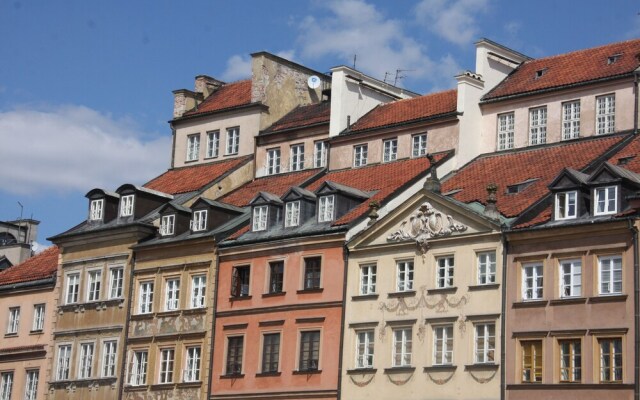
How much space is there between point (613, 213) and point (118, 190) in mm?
27182

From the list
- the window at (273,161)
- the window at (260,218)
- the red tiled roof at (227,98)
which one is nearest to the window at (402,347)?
the window at (260,218)

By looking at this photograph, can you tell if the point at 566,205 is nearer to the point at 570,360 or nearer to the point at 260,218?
the point at 570,360

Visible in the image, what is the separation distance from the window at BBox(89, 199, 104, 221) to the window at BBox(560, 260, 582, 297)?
26.3 meters

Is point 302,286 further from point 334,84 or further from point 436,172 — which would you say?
point 334,84

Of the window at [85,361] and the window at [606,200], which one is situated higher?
the window at [606,200]

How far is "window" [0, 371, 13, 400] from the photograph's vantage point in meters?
73.1

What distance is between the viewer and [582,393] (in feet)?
167

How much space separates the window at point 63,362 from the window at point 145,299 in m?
4.71

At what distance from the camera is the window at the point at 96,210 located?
2817 inches

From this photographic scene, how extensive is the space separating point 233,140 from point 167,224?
849cm

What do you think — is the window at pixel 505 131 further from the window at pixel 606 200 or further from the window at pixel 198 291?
the window at pixel 198 291

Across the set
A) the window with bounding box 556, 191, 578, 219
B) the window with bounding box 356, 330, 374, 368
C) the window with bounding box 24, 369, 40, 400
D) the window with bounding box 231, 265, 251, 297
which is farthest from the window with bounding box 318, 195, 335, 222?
the window with bounding box 24, 369, 40, 400

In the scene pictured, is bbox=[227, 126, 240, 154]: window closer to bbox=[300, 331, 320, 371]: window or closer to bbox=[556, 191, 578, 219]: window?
bbox=[300, 331, 320, 371]: window

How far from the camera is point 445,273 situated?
5666 centimetres
